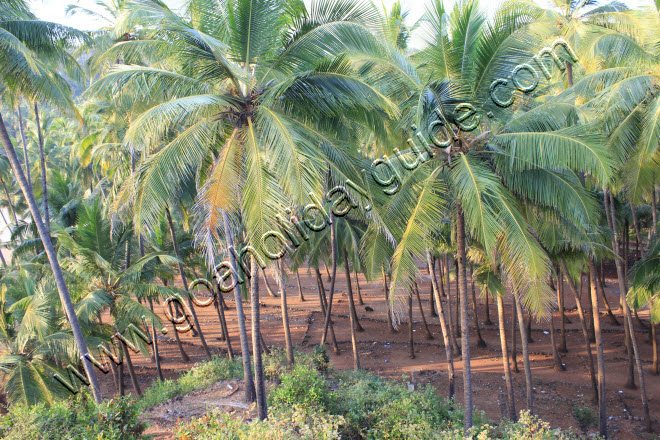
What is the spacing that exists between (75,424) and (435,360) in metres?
13.3

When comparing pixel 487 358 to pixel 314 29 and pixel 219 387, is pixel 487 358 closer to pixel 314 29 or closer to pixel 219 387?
pixel 219 387

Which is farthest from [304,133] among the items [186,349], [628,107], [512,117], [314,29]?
[186,349]

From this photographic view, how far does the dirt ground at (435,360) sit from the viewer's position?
11.8 m

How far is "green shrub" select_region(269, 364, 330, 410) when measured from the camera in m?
8.23

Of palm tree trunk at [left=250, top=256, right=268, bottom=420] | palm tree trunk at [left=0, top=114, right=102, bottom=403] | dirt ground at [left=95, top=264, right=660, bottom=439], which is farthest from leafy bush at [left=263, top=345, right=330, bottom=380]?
palm tree trunk at [left=0, top=114, right=102, bottom=403]

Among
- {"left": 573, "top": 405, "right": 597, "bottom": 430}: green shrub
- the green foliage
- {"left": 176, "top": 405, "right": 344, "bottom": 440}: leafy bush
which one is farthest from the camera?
{"left": 573, "top": 405, "right": 597, "bottom": 430}: green shrub

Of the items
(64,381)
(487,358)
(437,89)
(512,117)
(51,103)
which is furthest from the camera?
(487,358)

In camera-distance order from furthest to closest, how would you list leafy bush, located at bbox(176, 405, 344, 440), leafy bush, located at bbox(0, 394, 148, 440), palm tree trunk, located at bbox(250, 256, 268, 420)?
palm tree trunk, located at bbox(250, 256, 268, 420), leafy bush, located at bbox(0, 394, 148, 440), leafy bush, located at bbox(176, 405, 344, 440)

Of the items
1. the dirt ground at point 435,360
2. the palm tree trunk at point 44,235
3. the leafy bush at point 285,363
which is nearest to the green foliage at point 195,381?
the dirt ground at point 435,360

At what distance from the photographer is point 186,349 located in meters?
20.0

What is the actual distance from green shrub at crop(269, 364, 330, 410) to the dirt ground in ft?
5.70

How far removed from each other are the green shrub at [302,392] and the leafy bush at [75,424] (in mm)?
2580

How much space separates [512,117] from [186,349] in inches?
705

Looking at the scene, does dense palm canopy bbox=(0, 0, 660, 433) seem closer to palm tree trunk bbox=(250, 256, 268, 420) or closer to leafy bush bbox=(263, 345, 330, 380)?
palm tree trunk bbox=(250, 256, 268, 420)
